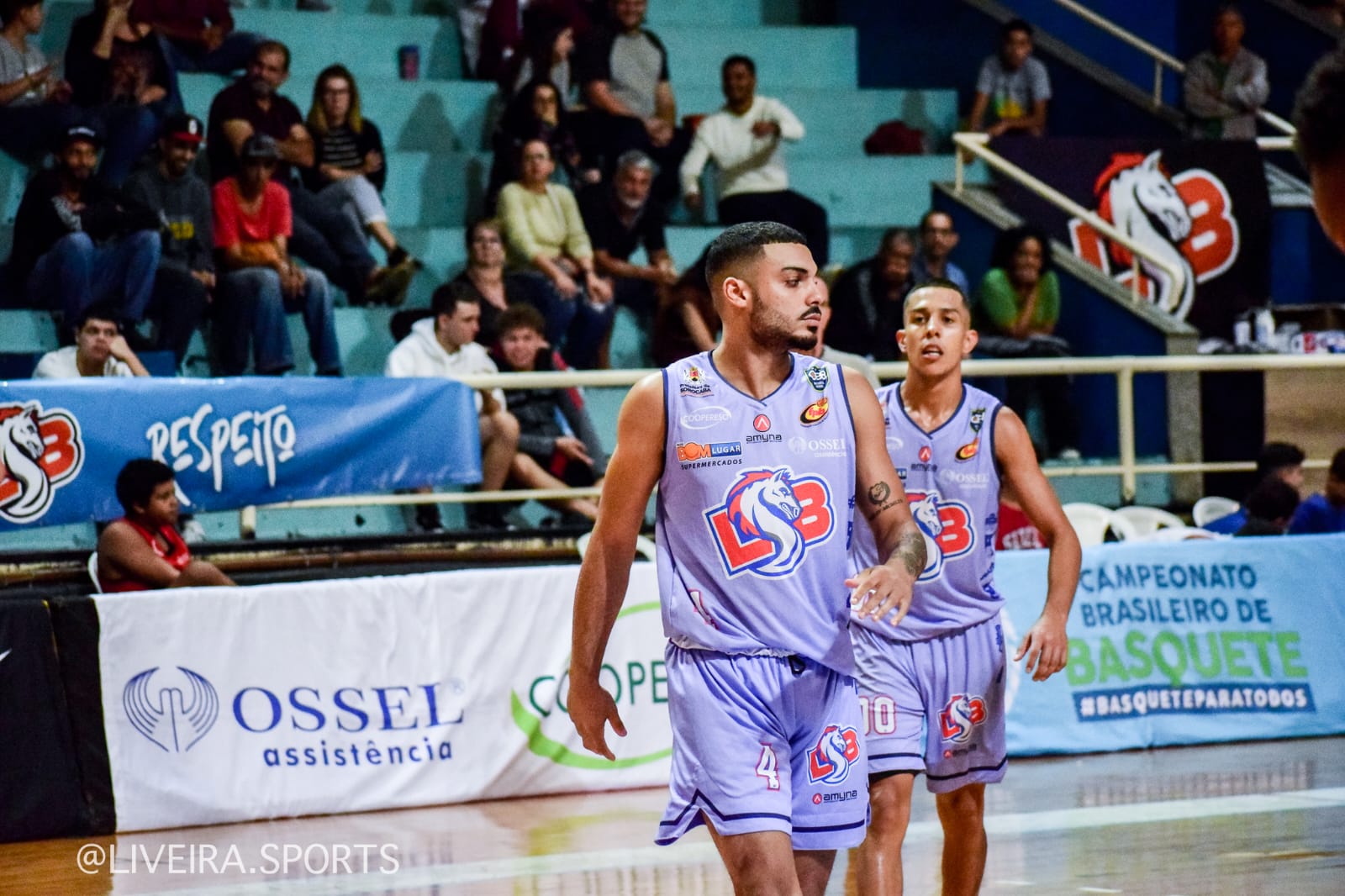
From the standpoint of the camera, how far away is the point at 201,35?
13969 mm

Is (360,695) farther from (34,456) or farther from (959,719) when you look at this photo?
(959,719)

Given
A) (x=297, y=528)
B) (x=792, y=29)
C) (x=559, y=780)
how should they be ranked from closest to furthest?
(x=559, y=780)
(x=297, y=528)
(x=792, y=29)

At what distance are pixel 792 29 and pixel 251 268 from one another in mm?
6916

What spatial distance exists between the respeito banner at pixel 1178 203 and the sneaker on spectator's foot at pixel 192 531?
807cm

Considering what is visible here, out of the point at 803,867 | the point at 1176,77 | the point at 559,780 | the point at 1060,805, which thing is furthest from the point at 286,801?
the point at 1176,77

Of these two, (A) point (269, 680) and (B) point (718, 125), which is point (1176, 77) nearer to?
(B) point (718, 125)

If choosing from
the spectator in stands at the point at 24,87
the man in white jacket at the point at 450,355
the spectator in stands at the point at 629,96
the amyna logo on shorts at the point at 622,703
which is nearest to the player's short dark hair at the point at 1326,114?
the amyna logo on shorts at the point at 622,703

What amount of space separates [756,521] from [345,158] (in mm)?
9459

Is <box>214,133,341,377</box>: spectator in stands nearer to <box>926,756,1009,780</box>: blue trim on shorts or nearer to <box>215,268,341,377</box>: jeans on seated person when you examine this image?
<box>215,268,341,377</box>: jeans on seated person

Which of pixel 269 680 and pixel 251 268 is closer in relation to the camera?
pixel 269 680

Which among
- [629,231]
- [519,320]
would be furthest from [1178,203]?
[519,320]

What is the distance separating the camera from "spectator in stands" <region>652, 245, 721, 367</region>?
12.5 meters

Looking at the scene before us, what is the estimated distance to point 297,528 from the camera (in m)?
12.0

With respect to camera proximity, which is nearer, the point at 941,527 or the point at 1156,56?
the point at 941,527
